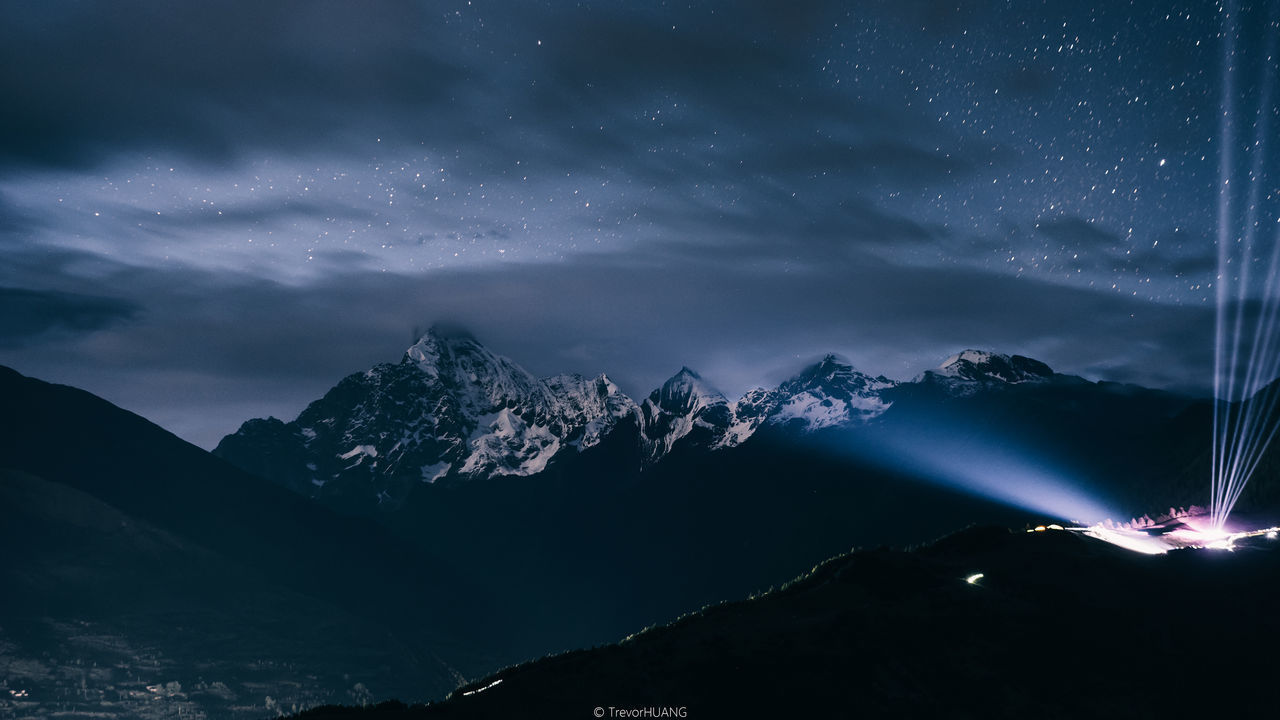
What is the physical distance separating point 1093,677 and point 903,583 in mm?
16378

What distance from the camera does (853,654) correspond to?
57.8 metres

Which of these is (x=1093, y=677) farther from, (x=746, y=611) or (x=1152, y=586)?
(x=746, y=611)

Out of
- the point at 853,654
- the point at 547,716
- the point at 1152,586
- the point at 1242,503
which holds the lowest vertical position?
the point at 547,716

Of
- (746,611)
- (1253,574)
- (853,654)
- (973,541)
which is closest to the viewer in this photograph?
(853,654)

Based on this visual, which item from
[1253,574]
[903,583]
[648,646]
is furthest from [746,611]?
[1253,574]

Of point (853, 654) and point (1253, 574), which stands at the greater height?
point (1253, 574)

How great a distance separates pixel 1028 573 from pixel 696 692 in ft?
117

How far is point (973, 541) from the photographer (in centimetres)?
8238

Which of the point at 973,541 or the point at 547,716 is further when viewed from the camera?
the point at 973,541

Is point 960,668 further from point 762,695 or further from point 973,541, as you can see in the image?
point 973,541

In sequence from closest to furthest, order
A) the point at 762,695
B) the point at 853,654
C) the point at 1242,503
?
the point at 762,695
the point at 853,654
the point at 1242,503

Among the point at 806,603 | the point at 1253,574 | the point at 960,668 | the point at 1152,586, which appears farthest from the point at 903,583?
the point at 1253,574

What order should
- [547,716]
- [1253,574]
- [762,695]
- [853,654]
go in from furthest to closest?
[1253,574] < [853,654] < [762,695] < [547,716]

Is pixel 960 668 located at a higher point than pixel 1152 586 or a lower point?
lower
